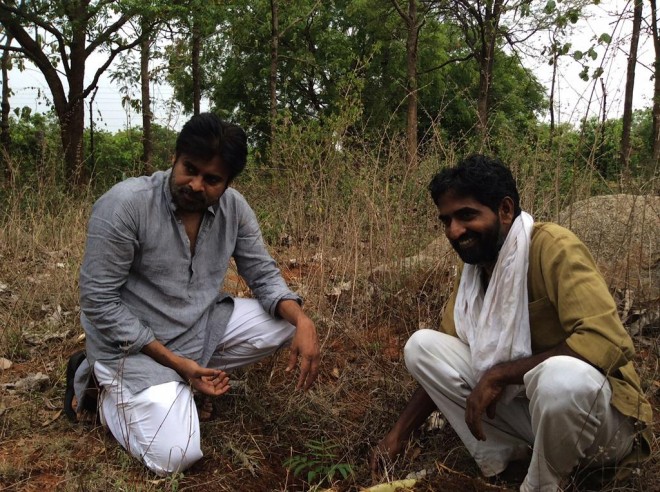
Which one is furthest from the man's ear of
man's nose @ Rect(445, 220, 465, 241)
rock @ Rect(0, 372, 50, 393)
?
rock @ Rect(0, 372, 50, 393)

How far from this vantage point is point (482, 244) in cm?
215

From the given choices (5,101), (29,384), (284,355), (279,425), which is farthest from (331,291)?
(5,101)

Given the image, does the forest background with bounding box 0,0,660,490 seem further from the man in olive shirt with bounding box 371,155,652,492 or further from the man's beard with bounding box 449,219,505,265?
the man's beard with bounding box 449,219,505,265

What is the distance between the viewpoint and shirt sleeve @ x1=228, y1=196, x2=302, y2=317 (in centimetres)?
283

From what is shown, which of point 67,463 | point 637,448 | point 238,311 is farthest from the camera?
point 238,311

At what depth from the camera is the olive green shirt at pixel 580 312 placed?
6.11ft

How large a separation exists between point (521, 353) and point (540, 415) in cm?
23

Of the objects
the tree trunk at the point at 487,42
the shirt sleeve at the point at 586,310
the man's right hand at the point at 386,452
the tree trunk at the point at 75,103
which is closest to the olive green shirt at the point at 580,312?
the shirt sleeve at the point at 586,310

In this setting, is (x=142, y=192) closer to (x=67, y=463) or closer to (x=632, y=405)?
(x=67, y=463)

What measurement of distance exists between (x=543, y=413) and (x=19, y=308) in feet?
10.2

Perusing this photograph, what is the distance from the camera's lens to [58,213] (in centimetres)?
526

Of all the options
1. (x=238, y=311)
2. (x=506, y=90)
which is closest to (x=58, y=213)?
(x=238, y=311)

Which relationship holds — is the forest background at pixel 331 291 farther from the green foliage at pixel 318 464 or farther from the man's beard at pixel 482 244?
the man's beard at pixel 482 244

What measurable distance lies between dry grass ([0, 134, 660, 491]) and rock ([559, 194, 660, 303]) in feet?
0.65
